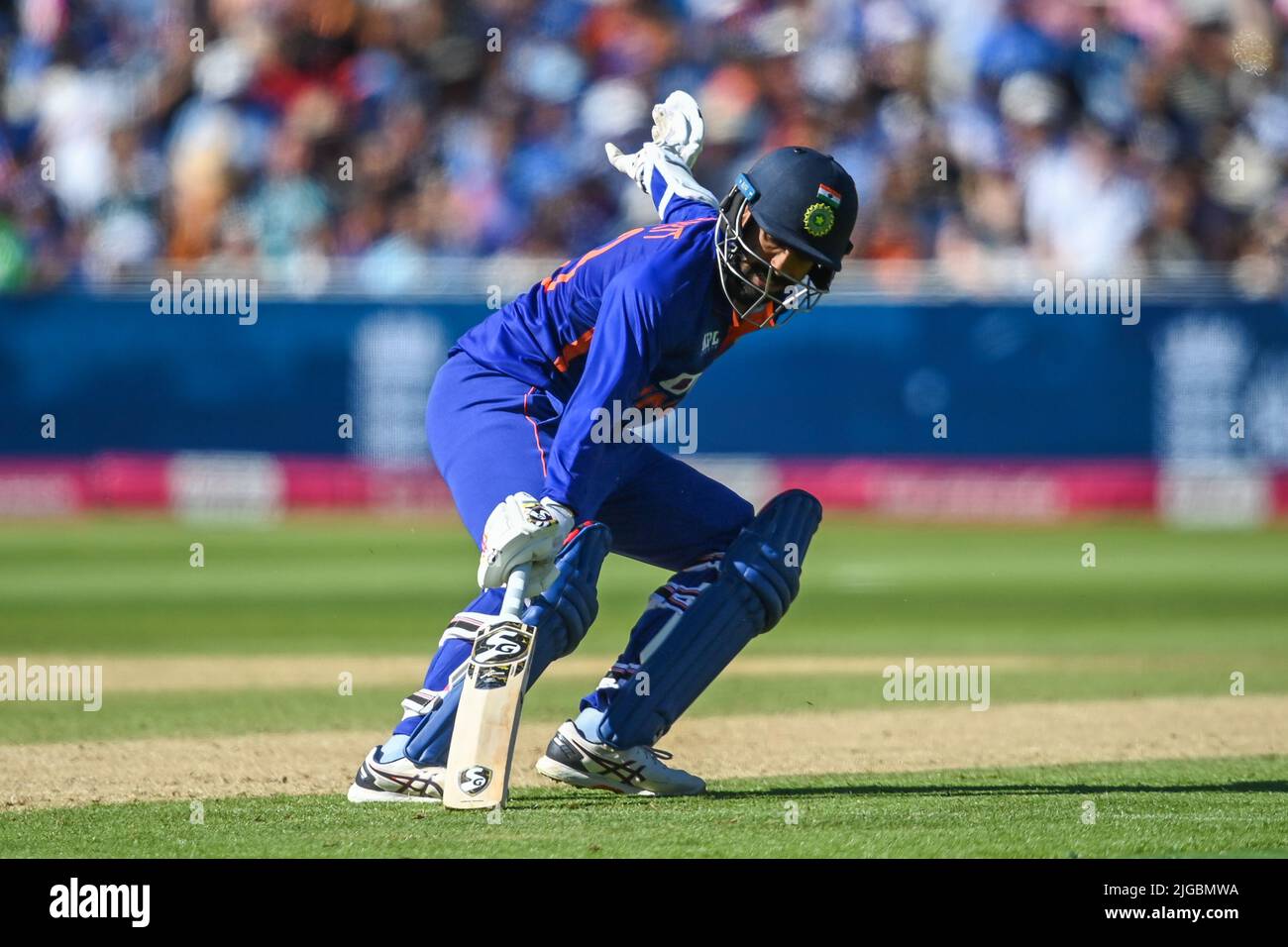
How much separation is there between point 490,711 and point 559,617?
1.21ft

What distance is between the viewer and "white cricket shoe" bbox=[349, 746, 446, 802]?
18.4 ft

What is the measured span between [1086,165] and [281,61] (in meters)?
7.45

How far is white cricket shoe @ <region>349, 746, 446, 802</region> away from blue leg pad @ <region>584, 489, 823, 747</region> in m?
0.54

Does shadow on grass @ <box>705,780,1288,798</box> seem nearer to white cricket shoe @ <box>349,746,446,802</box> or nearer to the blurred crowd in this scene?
white cricket shoe @ <box>349,746,446,802</box>

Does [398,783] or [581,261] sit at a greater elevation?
[581,261]

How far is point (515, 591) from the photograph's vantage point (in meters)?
5.21

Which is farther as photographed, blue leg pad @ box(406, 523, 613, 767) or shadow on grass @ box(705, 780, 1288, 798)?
shadow on grass @ box(705, 780, 1288, 798)

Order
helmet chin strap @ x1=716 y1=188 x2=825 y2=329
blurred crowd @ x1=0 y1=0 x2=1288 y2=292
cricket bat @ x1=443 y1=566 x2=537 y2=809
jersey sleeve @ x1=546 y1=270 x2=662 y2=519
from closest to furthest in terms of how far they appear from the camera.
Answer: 1. jersey sleeve @ x1=546 y1=270 x2=662 y2=519
2. cricket bat @ x1=443 y1=566 x2=537 y2=809
3. helmet chin strap @ x1=716 y1=188 x2=825 y2=329
4. blurred crowd @ x1=0 y1=0 x2=1288 y2=292

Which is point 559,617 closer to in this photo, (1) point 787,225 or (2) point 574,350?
(2) point 574,350

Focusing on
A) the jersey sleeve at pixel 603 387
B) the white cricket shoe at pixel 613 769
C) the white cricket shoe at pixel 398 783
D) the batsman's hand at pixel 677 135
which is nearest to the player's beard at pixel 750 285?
the jersey sleeve at pixel 603 387

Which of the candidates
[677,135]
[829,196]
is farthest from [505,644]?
[677,135]

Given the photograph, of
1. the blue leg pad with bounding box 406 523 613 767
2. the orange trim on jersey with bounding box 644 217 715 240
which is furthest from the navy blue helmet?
the blue leg pad with bounding box 406 523 613 767

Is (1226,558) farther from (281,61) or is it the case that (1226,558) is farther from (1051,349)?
(281,61)

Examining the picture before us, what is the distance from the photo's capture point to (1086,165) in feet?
51.8
